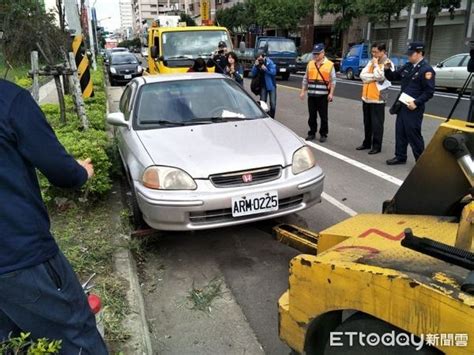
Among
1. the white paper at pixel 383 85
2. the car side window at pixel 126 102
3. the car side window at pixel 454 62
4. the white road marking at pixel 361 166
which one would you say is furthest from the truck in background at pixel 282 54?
the car side window at pixel 126 102

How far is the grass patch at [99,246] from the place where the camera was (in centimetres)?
289

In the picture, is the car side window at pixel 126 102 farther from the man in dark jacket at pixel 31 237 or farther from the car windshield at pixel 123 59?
the car windshield at pixel 123 59

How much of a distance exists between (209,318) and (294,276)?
4.27 ft

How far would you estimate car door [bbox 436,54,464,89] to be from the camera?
15.4 m

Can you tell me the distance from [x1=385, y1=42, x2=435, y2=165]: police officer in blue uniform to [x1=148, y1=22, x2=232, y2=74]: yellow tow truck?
578cm

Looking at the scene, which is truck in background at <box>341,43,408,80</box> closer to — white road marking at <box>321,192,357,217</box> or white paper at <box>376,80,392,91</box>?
white paper at <box>376,80,392,91</box>

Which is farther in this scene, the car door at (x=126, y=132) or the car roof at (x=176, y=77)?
the car roof at (x=176, y=77)

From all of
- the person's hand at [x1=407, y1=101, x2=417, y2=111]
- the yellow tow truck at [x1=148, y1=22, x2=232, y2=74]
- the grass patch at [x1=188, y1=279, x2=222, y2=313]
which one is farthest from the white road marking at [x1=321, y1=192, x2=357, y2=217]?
the yellow tow truck at [x1=148, y1=22, x2=232, y2=74]

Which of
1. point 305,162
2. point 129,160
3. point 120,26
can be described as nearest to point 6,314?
point 129,160

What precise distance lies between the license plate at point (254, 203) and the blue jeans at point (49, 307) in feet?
6.09

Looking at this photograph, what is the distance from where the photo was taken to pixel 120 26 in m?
170

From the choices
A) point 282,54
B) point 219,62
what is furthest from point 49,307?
point 282,54

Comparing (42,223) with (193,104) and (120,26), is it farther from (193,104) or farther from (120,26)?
(120,26)

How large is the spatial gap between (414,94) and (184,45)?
6.62 meters
